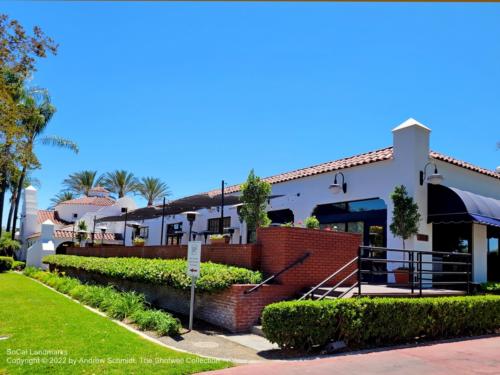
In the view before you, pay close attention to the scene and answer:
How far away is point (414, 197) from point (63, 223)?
123 ft

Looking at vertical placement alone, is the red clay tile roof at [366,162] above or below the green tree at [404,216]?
above

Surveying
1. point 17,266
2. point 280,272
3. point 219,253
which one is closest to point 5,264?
point 17,266

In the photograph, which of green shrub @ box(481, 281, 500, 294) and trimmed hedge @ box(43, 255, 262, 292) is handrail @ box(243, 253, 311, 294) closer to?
trimmed hedge @ box(43, 255, 262, 292)

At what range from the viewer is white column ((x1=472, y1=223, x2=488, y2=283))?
626 inches

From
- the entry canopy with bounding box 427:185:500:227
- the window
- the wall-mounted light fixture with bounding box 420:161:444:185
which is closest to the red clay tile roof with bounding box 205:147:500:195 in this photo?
the wall-mounted light fixture with bounding box 420:161:444:185

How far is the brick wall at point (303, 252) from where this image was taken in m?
11.4

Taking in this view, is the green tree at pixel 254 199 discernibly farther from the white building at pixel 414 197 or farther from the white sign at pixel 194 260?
the white sign at pixel 194 260

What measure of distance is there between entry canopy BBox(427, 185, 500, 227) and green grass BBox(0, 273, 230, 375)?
9.74 m

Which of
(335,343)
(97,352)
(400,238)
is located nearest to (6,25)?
(97,352)

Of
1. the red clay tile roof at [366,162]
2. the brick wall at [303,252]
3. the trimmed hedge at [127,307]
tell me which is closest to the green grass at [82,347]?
the trimmed hedge at [127,307]

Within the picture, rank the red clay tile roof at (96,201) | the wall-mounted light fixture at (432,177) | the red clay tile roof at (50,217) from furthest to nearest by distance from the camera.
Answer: the red clay tile roof at (96,201), the red clay tile roof at (50,217), the wall-mounted light fixture at (432,177)

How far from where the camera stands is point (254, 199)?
14.6 metres

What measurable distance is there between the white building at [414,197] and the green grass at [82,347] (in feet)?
30.7

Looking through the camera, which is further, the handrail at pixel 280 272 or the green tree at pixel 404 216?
the green tree at pixel 404 216
